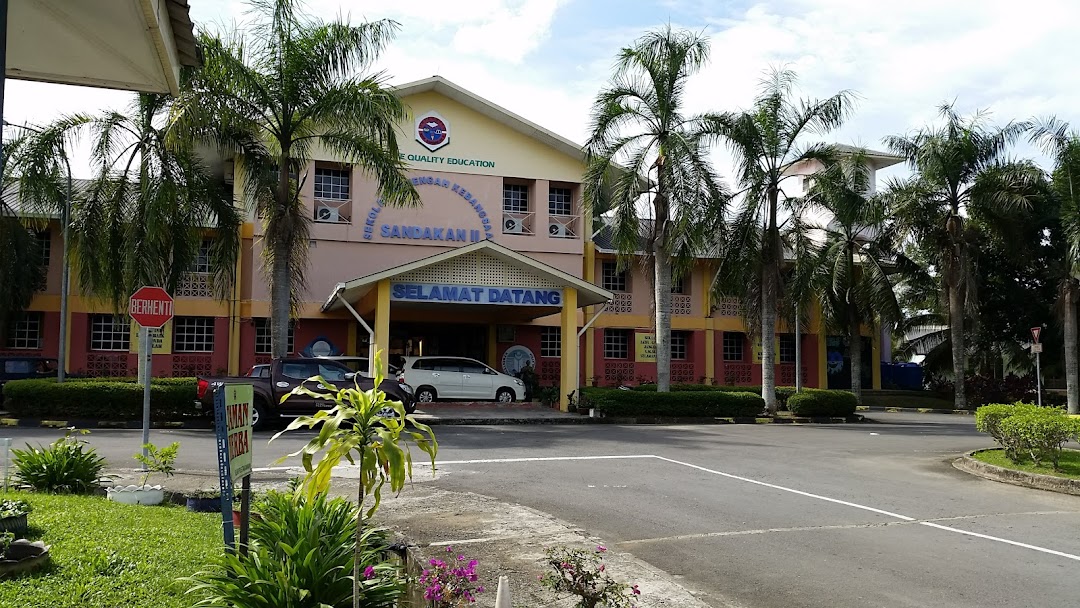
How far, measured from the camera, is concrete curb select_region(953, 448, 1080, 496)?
11672 millimetres

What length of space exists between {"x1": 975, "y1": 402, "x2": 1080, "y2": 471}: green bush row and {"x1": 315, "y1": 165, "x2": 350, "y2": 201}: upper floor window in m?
20.3

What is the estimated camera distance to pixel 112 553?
5.76m

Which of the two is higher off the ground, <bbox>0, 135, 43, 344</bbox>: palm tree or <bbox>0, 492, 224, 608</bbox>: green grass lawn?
<bbox>0, 135, 43, 344</bbox>: palm tree

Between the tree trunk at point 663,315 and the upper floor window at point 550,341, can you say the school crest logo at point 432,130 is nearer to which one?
the upper floor window at point 550,341

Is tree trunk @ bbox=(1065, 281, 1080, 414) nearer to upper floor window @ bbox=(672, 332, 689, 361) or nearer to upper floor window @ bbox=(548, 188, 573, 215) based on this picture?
upper floor window @ bbox=(672, 332, 689, 361)

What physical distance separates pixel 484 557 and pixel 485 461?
20.6 feet

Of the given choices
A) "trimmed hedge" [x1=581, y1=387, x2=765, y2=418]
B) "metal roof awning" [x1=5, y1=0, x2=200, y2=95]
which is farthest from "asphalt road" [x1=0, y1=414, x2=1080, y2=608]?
"metal roof awning" [x1=5, y1=0, x2=200, y2=95]

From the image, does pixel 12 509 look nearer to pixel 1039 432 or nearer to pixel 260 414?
pixel 260 414

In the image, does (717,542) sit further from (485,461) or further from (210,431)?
(210,431)

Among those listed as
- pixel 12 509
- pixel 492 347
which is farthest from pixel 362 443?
pixel 492 347

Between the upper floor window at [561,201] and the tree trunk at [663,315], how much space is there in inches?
281

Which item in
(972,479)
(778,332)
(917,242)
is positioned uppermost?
(917,242)

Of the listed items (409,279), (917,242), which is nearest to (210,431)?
(409,279)

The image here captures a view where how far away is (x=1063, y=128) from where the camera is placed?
28484 millimetres
